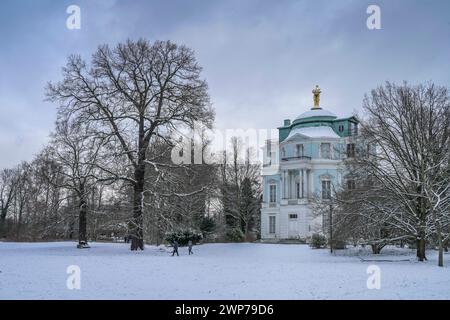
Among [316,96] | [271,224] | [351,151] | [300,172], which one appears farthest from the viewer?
[316,96]

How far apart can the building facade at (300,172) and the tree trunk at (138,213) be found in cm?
2343

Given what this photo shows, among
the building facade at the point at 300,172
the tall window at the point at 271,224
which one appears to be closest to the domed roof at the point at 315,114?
the building facade at the point at 300,172

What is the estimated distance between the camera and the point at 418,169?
24.2 meters

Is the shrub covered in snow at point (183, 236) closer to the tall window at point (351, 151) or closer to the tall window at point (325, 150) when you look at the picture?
the tall window at point (351, 151)

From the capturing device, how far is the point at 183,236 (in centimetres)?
3809

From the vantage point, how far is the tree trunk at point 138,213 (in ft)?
102

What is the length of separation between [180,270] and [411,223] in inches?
476

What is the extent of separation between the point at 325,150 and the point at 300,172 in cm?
357

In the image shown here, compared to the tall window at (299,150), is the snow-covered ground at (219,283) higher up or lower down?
lower down

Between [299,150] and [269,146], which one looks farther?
[269,146]

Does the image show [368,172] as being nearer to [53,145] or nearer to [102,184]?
[102,184]

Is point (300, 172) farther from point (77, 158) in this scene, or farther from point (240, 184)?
point (77, 158)

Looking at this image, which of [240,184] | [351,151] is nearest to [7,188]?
[240,184]
